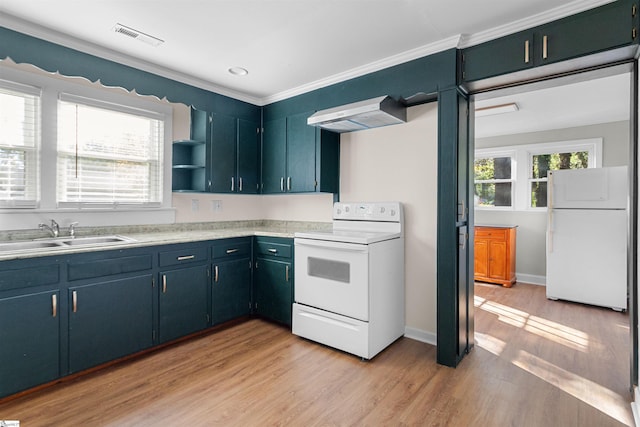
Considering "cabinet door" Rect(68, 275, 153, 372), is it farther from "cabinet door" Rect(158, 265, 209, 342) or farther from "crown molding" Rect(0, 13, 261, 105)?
"crown molding" Rect(0, 13, 261, 105)

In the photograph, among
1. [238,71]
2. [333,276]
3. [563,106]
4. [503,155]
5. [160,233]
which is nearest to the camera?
[333,276]

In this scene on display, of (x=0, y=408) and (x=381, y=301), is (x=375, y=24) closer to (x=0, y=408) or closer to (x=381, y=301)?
(x=381, y=301)

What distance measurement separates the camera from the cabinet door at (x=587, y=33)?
1854 millimetres

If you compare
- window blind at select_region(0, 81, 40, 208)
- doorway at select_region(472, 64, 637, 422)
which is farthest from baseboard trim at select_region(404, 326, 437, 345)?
window blind at select_region(0, 81, 40, 208)

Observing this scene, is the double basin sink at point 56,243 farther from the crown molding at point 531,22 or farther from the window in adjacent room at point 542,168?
the window in adjacent room at point 542,168

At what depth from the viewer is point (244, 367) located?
2445 mm

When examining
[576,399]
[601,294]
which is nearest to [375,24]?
[576,399]

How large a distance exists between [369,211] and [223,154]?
5.27ft

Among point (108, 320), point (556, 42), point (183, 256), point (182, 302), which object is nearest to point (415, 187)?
point (556, 42)

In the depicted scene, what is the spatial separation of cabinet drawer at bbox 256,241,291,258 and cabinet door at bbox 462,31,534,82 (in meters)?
2.01

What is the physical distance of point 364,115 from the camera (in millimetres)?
2740

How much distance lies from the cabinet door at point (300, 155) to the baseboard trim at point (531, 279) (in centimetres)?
386

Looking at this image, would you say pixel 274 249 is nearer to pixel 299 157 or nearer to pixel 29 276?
pixel 299 157

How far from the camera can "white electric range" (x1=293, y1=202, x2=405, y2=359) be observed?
257 centimetres
